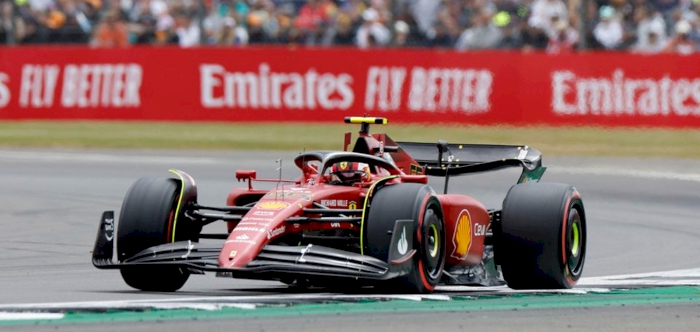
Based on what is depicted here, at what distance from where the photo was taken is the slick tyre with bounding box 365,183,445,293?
814 cm

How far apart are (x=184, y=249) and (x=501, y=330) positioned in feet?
6.89

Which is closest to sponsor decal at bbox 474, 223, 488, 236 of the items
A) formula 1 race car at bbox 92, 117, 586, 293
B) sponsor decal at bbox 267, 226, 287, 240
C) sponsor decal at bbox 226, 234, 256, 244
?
formula 1 race car at bbox 92, 117, 586, 293

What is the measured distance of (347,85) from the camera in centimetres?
2448

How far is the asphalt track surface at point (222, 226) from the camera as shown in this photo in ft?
24.1

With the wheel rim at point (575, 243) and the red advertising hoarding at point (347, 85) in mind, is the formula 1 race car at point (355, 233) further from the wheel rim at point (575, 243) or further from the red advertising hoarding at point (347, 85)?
the red advertising hoarding at point (347, 85)

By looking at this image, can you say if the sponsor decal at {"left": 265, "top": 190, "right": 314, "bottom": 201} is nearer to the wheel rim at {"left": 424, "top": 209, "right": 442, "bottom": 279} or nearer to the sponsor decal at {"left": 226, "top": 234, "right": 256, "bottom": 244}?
the sponsor decal at {"left": 226, "top": 234, "right": 256, "bottom": 244}

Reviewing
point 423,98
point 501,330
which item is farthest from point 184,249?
point 423,98

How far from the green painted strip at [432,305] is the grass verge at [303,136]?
1264cm

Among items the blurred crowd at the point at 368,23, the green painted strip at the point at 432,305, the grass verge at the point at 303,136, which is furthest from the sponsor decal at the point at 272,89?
the green painted strip at the point at 432,305

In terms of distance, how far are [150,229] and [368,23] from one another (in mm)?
17011

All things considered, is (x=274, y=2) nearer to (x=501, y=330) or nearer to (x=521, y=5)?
(x=521, y=5)

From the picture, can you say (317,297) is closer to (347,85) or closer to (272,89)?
(347,85)

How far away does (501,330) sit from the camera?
23.1 ft

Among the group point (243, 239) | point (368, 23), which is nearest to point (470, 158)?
point (243, 239)
